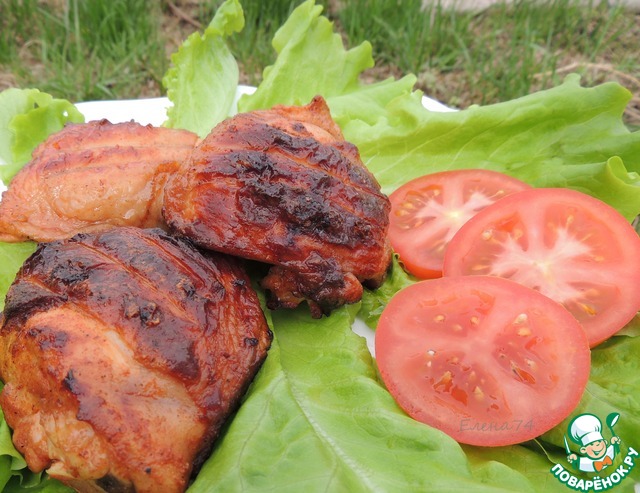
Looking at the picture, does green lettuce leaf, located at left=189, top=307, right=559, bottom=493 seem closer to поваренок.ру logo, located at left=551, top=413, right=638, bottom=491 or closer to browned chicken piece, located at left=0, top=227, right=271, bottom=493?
browned chicken piece, located at left=0, top=227, right=271, bottom=493

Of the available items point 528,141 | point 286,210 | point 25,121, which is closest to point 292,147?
point 286,210

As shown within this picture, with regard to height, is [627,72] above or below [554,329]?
below

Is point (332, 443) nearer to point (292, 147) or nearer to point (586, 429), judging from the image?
point (586, 429)

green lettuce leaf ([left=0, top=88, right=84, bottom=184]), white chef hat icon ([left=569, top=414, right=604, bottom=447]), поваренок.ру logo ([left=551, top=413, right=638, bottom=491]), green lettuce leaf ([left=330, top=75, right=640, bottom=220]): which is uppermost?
green lettuce leaf ([left=0, top=88, right=84, bottom=184])

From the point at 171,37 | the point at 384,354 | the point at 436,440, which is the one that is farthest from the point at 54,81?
the point at 436,440

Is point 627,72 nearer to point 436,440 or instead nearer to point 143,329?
point 436,440

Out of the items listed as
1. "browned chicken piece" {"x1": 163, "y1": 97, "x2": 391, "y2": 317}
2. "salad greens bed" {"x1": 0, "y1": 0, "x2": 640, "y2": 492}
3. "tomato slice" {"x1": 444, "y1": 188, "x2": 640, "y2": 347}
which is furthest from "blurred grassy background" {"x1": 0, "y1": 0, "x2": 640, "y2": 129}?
"browned chicken piece" {"x1": 163, "y1": 97, "x2": 391, "y2": 317}
